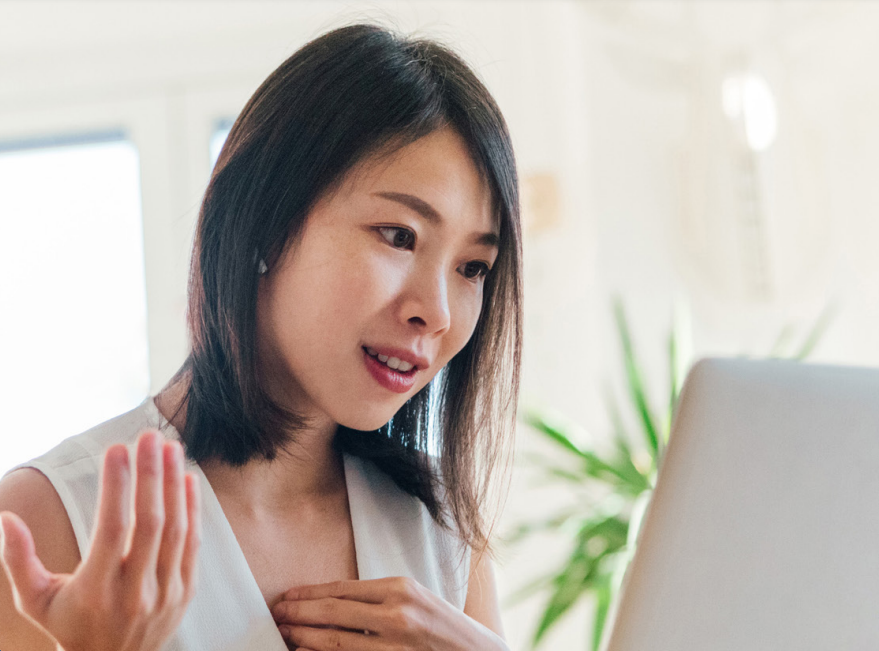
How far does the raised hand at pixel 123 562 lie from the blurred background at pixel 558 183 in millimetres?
1910

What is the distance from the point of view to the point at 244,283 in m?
0.82

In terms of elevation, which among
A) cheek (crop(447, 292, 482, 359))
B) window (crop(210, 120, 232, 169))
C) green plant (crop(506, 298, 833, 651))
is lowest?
green plant (crop(506, 298, 833, 651))

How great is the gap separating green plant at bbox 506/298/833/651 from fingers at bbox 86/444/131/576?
→ 169 cm

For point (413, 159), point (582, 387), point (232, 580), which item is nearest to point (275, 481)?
point (232, 580)

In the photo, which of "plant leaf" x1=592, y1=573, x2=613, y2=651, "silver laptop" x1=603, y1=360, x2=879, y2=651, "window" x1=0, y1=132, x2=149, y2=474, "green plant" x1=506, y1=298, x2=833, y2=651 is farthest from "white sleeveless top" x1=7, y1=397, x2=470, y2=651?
"window" x1=0, y1=132, x2=149, y2=474

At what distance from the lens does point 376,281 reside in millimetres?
767

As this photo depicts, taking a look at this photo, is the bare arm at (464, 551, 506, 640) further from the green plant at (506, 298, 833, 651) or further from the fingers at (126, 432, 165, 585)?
the green plant at (506, 298, 833, 651)

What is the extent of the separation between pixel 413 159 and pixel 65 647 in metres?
0.50

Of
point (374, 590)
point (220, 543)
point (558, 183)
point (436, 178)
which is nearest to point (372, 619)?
point (374, 590)

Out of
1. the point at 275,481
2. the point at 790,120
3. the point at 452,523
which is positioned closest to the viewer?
the point at 275,481

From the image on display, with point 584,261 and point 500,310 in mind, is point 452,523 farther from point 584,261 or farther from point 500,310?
point 584,261

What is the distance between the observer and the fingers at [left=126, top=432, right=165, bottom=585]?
46cm

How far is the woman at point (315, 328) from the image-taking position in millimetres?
763

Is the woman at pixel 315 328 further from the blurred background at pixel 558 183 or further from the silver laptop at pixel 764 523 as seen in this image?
the blurred background at pixel 558 183
